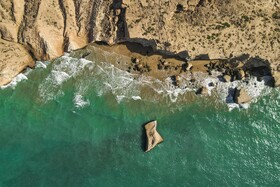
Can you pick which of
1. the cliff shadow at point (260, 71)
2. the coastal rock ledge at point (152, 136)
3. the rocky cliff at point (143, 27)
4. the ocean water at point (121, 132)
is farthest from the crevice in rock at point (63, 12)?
the cliff shadow at point (260, 71)

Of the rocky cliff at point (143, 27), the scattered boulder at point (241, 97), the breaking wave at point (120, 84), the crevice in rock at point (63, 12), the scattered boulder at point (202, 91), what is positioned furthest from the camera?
the breaking wave at point (120, 84)

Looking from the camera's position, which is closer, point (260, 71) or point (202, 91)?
point (260, 71)

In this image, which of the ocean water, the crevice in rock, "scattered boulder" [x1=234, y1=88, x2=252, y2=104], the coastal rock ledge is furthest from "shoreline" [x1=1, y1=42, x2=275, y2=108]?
the coastal rock ledge

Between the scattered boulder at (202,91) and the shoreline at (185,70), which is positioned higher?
the shoreline at (185,70)

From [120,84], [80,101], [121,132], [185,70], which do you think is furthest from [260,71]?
[80,101]

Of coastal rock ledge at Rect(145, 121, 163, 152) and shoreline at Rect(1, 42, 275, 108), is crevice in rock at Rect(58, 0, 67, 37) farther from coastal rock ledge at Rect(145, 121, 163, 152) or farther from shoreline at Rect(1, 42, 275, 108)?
coastal rock ledge at Rect(145, 121, 163, 152)

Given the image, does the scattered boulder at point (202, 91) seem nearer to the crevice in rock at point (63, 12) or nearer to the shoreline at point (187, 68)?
the shoreline at point (187, 68)

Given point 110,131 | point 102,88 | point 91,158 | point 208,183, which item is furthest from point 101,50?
point 208,183

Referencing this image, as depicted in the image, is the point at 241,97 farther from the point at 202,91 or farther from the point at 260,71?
the point at 202,91
